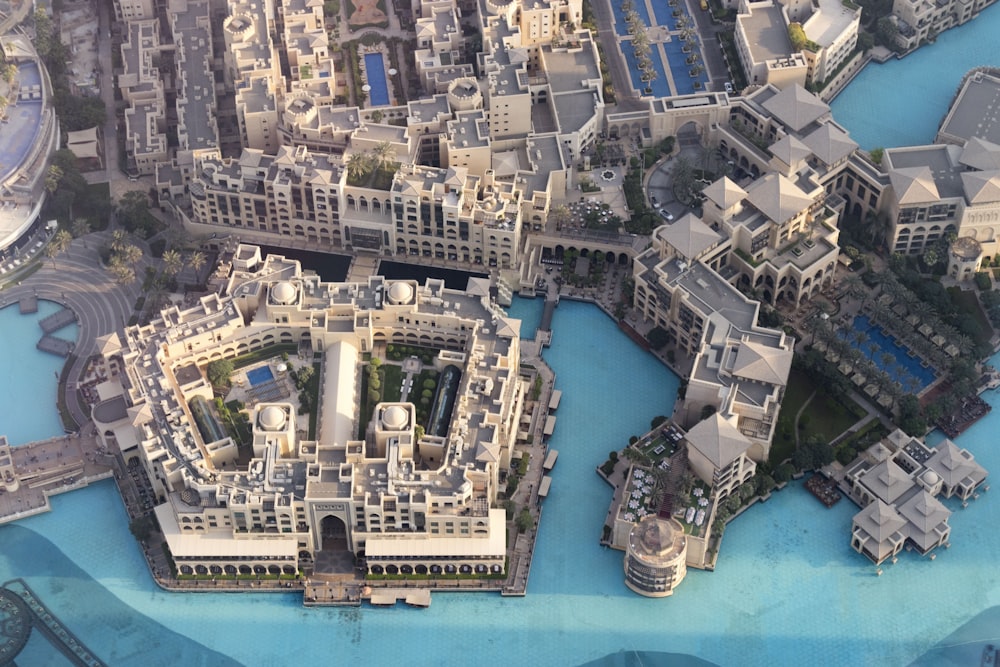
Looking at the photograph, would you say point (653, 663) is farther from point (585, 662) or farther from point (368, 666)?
point (368, 666)

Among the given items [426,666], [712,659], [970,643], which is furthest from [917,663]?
[426,666]

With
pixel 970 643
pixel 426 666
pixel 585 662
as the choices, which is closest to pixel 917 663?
pixel 970 643

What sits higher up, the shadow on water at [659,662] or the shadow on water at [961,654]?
the shadow on water at [961,654]

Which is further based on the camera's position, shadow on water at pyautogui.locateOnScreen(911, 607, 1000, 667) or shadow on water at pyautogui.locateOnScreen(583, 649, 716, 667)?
shadow on water at pyautogui.locateOnScreen(583, 649, 716, 667)

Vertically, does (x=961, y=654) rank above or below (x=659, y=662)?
above

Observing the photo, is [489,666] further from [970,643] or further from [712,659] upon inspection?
[970,643]

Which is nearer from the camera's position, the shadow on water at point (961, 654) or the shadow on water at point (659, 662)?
the shadow on water at point (961, 654)

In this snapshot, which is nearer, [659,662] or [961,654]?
[961,654]

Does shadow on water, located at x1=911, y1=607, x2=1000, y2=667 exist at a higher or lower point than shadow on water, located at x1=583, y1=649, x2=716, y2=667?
higher
